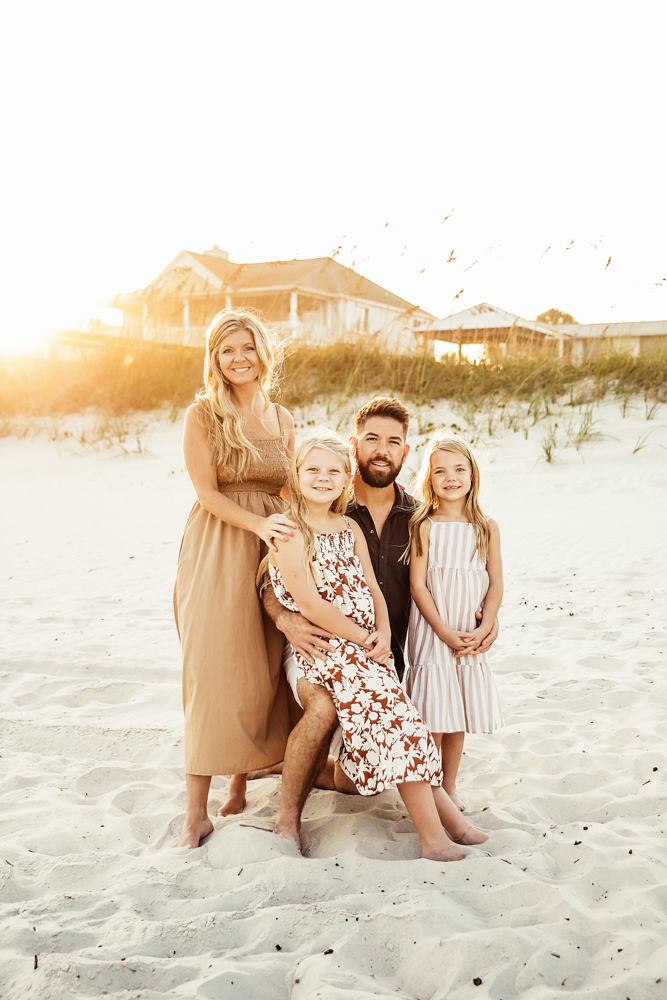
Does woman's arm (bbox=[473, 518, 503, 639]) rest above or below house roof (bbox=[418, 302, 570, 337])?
below

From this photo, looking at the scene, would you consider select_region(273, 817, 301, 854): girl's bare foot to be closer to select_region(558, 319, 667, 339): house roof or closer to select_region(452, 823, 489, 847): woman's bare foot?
select_region(452, 823, 489, 847): woman's bare foot

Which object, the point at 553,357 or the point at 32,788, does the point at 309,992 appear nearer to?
the point at 32,788

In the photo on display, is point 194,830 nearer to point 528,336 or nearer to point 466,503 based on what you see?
point 466,503

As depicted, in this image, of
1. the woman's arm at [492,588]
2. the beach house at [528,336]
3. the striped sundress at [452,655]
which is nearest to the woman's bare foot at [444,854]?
the striped sundress at [452,655]

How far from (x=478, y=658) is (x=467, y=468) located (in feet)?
2.45

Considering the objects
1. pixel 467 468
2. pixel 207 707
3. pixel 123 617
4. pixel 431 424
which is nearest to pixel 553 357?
pixel 431 424

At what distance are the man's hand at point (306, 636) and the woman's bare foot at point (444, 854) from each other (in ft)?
2.40

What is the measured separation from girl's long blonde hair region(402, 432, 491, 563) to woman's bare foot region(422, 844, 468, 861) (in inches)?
41.4

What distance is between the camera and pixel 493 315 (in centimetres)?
1176

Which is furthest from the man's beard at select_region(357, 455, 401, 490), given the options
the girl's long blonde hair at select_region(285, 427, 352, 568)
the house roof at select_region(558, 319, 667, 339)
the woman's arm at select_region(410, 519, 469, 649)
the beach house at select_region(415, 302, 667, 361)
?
the house roof at select_region(558, 319, 667, 339)

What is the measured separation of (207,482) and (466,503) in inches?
41.0

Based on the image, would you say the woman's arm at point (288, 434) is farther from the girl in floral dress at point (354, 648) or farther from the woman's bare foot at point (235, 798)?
the woman's bare foot at point (235, 798)

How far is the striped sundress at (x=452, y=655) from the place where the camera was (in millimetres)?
2902

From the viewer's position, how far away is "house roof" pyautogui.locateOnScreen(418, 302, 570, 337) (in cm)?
1104
